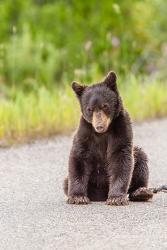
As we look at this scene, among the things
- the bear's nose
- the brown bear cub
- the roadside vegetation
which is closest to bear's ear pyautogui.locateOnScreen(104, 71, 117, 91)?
the brown bear cub

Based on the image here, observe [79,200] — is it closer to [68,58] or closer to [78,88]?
[78,88]

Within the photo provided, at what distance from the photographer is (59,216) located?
8.39m

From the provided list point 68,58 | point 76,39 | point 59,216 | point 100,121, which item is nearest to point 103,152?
point 100,121

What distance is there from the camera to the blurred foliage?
1939 cm

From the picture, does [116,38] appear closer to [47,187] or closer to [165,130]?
[165,130]

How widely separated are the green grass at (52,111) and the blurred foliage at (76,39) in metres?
1.76

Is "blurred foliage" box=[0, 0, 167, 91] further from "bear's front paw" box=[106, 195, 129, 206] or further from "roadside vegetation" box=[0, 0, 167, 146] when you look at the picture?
"bear's front paw" box=[106, 195, 129, 206]

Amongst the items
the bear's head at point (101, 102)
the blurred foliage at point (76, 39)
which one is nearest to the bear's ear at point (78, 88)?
the bear's head at point (101, 102)

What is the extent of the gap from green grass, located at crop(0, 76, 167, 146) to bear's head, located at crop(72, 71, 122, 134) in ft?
13.0

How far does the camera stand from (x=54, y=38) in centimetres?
2233

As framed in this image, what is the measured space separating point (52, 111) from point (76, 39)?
821cm

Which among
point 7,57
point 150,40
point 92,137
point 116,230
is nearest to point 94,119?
point 92,137

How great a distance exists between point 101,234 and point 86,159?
1.46 meters

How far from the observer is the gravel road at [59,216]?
290 inches
